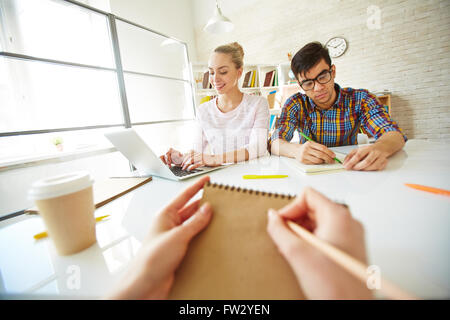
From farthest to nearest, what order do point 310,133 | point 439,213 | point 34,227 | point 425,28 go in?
point 425,28 → point 310,133 → point 34,227 → point 439,213

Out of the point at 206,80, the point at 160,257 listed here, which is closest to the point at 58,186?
the point at 160,257

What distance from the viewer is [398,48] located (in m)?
2.96

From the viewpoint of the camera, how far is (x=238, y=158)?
0.97 m

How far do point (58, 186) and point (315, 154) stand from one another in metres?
0.76

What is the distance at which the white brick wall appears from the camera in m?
2.79

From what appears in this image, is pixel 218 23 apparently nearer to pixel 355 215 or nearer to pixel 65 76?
pixel 65 76

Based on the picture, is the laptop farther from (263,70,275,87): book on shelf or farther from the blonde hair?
(263,70,275,87): book on shelf

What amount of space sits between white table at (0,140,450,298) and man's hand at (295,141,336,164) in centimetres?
12

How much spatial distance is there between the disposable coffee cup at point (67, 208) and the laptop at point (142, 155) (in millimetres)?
330

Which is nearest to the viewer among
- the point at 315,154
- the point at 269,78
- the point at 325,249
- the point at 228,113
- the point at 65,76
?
the point at 325,249

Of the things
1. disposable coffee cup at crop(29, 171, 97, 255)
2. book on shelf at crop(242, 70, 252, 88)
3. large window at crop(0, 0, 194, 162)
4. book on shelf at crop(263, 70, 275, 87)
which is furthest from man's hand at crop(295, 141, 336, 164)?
book on shelf at crop(263, 70, 275, 87)
